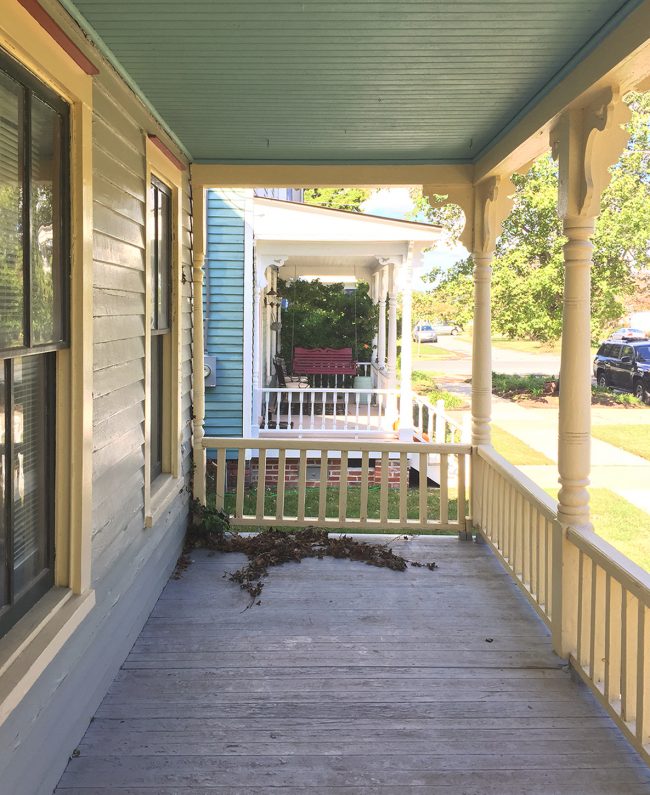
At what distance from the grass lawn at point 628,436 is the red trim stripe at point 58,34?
11.0m

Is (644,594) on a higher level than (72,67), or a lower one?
lower

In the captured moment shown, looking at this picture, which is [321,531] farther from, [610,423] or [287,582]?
[610,423]

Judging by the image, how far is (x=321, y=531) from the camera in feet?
18.0

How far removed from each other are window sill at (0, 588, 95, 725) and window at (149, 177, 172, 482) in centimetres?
167

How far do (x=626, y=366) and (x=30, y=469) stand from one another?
17.4 meters

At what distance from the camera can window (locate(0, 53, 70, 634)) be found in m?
2.11

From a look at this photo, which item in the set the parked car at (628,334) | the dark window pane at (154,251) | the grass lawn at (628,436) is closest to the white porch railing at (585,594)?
the dark window pane at (154,251)

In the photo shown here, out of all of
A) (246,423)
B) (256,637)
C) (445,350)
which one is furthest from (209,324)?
(445,350)

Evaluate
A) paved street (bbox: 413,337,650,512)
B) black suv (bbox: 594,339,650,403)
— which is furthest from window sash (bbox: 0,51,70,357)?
black suv (bbox: 594,339,650,403)

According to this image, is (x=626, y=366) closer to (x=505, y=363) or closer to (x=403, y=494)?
(x=505, y=363)

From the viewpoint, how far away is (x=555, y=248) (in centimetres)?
1719

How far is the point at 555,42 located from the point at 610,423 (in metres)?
13.4

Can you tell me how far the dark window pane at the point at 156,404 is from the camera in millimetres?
4414

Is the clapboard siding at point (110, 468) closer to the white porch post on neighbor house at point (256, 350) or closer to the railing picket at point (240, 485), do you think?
the railing picket at point (240, 485)
